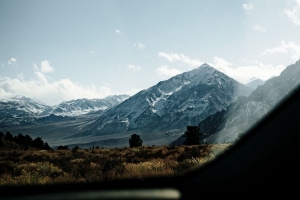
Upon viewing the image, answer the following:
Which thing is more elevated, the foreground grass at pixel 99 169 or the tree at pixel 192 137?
the foreground grass at pixel 99 169

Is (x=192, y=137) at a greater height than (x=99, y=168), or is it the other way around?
(x=99, y=168)

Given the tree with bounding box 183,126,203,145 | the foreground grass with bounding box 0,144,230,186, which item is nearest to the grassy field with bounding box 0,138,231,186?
the foreground grass with bounding box 0,144,230,186

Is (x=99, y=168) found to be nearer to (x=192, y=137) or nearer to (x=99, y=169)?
(x=99, y=169)

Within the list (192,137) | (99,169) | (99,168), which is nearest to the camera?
(99,169)

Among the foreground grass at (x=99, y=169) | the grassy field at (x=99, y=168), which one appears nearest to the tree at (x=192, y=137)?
the grassy field at (x=99, y=168)

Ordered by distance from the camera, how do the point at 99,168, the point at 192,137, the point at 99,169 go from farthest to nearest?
1. the point at 192,137
2. the point at 99,168
3. the point at 99,169

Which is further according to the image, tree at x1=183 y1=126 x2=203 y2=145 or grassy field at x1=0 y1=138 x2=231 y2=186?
tree at x1=183 y1=126 x2=203 y2=145

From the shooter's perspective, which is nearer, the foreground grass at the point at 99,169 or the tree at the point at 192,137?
the foreground grass at the point at 99,169

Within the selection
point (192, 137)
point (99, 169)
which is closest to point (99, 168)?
point (99, 169)

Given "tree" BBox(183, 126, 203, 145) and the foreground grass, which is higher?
the foreground grass

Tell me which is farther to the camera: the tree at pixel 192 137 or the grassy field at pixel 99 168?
the tree at pixel 192 137

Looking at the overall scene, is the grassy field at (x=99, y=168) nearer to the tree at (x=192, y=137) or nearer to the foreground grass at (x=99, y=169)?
the foreground grass at (x=99, y=169)

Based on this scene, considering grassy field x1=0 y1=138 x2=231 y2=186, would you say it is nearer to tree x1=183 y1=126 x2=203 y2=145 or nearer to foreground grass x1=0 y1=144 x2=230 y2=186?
foreground grass x1=0 y1=144 x2=230 y2=186

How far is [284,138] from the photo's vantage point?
2.21 metres
